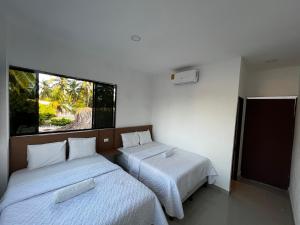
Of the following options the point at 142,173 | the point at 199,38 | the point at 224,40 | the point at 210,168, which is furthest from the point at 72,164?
the point at 224,40

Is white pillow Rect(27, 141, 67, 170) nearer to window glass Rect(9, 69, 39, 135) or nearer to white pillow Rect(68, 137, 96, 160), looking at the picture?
white pillow Rect(68, 137, 96, 160)

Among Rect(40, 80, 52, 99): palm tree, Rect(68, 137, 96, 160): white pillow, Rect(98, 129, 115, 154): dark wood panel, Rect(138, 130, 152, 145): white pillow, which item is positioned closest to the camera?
Rect(40, 80, 52, 99): palm tree

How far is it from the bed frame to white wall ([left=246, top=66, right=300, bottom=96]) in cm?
305

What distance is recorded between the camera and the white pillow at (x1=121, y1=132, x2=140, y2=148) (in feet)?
Result: 10.9

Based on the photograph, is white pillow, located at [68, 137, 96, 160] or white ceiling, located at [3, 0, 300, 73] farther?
white pillow, located at [68, 137, 96, 160]

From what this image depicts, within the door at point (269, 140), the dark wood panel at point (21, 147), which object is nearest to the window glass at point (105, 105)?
the dark wood panel at point (21, 147)

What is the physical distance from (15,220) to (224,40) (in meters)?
3.08

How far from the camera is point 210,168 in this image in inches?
109

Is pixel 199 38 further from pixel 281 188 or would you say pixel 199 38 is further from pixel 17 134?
pixel 281 188

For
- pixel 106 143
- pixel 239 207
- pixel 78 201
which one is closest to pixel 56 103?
pixel 106 143

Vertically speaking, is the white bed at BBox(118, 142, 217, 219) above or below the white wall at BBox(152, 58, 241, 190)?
below

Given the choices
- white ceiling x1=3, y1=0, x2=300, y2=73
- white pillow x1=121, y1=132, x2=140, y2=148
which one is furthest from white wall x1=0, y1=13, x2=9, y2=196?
white pillow x1=121, y1=132, x2=140, y2=148

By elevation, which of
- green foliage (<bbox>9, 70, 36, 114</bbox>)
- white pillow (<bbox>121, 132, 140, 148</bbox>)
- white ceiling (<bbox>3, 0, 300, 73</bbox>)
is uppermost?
white ceiling (<bbox>3, 0, 300, 73</bbox>)

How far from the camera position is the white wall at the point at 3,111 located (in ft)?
5.81
